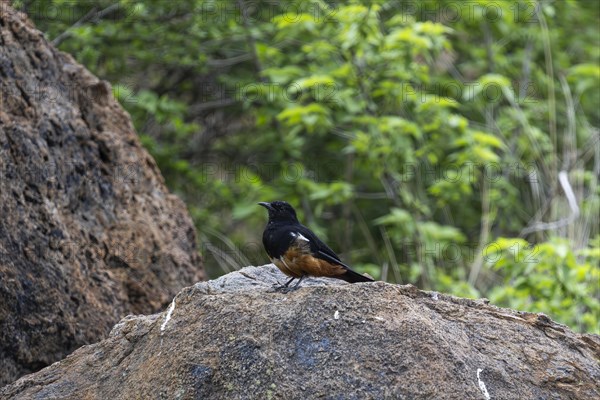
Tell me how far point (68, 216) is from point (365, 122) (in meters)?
4.61

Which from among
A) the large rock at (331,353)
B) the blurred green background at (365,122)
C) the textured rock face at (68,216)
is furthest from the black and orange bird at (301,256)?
the blurred green background at (365,122)

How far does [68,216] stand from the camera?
5.58m

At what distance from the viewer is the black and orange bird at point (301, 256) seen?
4.69 m

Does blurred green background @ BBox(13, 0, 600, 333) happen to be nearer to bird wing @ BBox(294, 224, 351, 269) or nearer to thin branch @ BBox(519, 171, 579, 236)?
thin branch @ BBox(519, 171, 579, 236)

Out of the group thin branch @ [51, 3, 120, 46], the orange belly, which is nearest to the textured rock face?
the orange belly

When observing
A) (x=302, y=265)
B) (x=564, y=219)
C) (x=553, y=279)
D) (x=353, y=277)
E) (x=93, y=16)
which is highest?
(x=93, y=16)

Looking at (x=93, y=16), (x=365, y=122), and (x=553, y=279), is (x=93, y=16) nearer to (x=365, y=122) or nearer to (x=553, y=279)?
(x=365, y=122)

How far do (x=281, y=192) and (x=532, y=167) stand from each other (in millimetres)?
2909

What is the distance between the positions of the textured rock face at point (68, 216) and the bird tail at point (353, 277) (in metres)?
1.58

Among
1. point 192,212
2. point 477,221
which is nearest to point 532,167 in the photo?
point 477,221

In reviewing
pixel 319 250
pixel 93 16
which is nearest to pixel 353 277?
pixel 319 250

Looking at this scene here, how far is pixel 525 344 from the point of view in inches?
167

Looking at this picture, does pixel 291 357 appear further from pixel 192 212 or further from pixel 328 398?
pixel 192 212

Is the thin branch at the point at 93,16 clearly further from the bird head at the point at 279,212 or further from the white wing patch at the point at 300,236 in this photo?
the white wing patch at the point at 300,236
